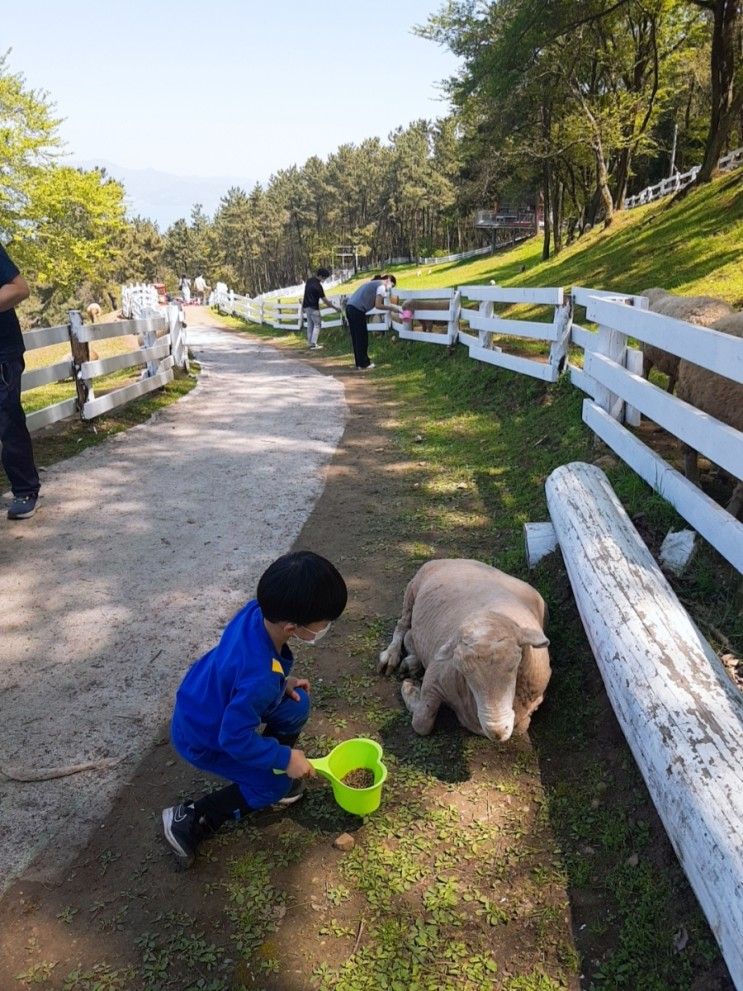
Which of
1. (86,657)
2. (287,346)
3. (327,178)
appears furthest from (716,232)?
(327,178)

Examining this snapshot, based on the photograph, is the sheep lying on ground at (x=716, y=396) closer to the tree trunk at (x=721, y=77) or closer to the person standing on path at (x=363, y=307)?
the person standing on path at (x=363, y=307)

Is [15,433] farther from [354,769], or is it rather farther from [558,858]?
[558,858]

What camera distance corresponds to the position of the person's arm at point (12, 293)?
4914 millimetres

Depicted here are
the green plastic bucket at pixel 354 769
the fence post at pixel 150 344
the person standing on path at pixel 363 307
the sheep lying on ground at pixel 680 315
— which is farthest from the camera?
the person standing on path at pixel 363 307

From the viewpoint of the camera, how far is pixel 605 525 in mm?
3891

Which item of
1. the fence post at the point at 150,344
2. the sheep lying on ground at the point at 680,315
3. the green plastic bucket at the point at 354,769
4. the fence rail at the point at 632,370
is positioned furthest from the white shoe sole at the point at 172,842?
the fence post at the point at 150,344

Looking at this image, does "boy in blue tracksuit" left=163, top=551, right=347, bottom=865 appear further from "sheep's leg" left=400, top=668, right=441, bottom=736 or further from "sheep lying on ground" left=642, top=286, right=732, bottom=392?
"sheep lying on ground" left=642, top=286, right=732, bottom=392

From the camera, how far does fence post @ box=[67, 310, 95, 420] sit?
7645mm

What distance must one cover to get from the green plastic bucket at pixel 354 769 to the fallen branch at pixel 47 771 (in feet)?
3.39

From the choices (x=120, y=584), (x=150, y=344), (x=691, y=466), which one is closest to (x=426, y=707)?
(x=120, y=584)

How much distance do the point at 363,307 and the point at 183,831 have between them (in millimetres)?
11625

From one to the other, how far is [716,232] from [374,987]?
609 inches

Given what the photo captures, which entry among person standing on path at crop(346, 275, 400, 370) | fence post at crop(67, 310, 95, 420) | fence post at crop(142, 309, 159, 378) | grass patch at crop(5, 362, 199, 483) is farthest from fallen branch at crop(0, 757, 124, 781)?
person standing on path at crop(346, 275, 400, 370)

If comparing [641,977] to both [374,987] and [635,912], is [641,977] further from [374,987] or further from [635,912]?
[374,987]
